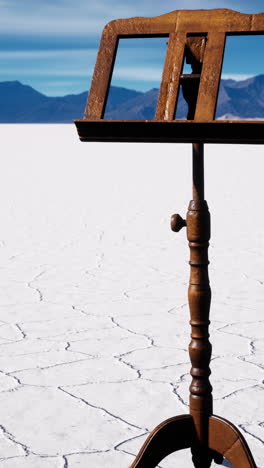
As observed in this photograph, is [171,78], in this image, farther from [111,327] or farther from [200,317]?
[111,327]

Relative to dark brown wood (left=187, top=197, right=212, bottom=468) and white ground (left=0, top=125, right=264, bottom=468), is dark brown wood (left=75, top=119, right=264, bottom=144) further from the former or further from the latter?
white ground (left=0, top=125, right=264, bottom=468)

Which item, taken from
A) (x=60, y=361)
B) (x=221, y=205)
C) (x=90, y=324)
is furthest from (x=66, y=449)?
(x=221, y=205)

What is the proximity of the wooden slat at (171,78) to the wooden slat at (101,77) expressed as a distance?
0.38 feet

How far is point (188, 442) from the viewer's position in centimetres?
185

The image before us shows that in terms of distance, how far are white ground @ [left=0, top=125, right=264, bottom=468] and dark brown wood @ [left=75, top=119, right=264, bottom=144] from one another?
32.3 inches

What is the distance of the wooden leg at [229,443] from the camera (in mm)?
1728

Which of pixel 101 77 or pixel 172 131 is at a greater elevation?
pixel 101 77

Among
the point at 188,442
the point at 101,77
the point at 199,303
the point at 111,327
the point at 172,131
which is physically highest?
the point at 101,77

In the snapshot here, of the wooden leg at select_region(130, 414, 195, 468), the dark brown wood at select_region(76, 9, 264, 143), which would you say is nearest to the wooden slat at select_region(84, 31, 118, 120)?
the dark brown wood at select_region(76, 9, 264, 143)

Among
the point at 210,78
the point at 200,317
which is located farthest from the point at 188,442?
the point at 210,78

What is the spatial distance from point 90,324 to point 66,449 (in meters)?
1.21

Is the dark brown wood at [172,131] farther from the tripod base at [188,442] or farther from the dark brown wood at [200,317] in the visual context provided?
the tripod base at [188,442]

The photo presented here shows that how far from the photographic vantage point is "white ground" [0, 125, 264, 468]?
83.7 inches

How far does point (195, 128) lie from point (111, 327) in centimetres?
172
